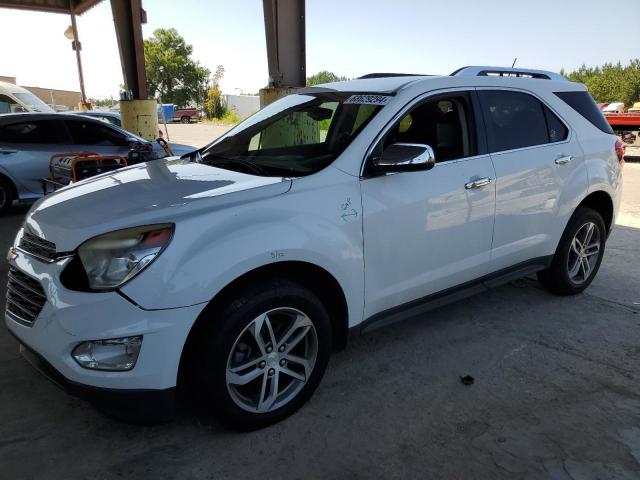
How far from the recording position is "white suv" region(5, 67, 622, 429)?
7.01 feet

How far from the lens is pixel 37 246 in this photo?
8.05 feet

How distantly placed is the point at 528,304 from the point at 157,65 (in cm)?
7763

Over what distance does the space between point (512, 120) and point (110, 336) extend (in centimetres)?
305

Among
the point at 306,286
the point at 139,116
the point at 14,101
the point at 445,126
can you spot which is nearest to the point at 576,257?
the point at 445,126

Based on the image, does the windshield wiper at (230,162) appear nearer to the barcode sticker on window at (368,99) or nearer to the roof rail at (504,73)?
the barcode sticker on window at (368,99)

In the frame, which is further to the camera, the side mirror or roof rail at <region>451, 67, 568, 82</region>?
roof rail at <region>451, 67, 568, 82</region>

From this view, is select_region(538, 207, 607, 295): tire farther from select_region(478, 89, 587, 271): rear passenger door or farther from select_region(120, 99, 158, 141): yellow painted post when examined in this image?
select_region(120, 99, 158, 141): yellow painted post

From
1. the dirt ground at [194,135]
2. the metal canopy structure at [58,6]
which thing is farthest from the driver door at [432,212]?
the metal canopy structure at [58,6]

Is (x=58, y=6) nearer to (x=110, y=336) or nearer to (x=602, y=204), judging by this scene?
(x=602, y=204)

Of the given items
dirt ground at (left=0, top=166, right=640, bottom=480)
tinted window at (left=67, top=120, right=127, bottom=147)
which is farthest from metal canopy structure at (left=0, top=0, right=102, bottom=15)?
dirt ground at (left=0, top=166, right=640, bottom=480)

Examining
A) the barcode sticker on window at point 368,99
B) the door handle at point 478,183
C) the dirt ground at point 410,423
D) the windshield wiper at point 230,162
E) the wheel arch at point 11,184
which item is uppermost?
the barcode sticker on window at point 368,99

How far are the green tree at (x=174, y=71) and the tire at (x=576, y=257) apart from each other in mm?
75083

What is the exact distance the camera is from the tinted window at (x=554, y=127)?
384 centimetres

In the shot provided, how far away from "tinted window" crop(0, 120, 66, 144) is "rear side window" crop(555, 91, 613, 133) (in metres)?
7.24
